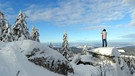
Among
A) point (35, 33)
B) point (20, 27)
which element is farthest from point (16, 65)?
point (35, 33)

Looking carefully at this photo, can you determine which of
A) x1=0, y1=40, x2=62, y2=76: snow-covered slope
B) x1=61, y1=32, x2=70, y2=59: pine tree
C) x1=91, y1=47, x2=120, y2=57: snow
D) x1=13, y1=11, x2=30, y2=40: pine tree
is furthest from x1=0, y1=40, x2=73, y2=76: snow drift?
x1=61, y1=32, x2=70, y2=59: pine tree

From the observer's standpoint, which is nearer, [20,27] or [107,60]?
[107,60]

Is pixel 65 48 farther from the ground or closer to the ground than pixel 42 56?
closer to the ground

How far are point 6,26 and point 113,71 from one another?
805 inches

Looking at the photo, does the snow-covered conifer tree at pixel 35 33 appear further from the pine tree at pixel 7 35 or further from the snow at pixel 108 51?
the snow at pixel 108 51

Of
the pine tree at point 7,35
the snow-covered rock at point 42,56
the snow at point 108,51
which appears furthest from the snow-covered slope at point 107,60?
the pine tree at point 7,35

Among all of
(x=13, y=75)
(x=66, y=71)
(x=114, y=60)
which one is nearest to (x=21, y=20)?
(x=114, y=60)

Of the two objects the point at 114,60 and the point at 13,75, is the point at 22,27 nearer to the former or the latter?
the point at 114,60

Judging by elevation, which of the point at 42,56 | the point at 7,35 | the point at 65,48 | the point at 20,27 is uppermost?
the point at 20,27

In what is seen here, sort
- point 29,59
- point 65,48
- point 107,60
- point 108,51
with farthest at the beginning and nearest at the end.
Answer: point 65,48, point 108,51, point 107,60, point 29,59

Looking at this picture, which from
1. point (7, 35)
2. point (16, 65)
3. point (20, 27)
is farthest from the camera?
point (20, 27)

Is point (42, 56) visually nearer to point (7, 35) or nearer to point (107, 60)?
point (107, 60)

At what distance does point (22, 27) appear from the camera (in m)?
36.3

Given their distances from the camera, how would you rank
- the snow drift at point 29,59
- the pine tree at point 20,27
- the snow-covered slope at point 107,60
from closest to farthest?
the snow drift at point 29,59 → the snow-covered slope at point 107,60 → the pine tree at point 20,27
